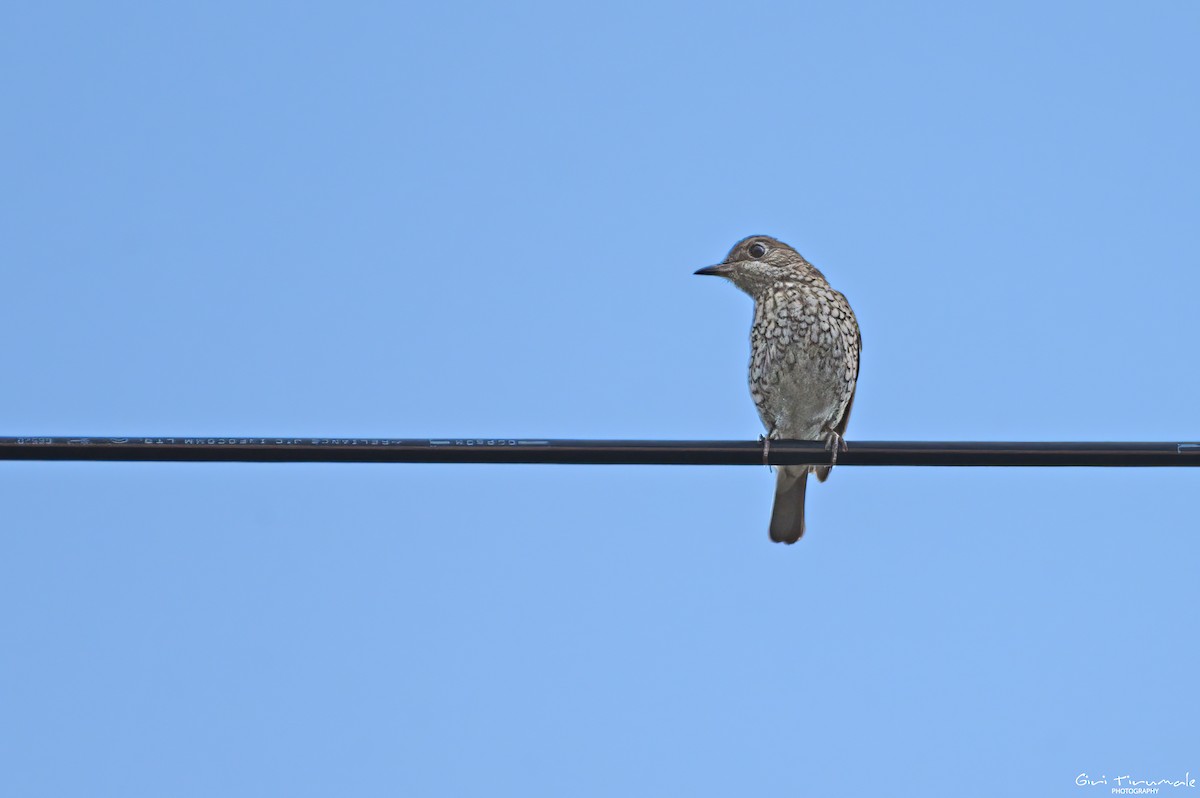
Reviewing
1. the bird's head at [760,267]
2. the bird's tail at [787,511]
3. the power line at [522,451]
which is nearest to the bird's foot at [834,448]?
the power line at [522,451]

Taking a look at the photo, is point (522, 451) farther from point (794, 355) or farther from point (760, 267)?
point (760, 267)

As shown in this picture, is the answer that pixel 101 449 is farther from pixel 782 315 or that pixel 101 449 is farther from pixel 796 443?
pixel 782 315

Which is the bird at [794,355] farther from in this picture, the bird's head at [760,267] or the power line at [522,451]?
the power line at [522,451]

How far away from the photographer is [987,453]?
581 cm

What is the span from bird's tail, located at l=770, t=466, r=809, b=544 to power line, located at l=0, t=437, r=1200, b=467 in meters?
4.33

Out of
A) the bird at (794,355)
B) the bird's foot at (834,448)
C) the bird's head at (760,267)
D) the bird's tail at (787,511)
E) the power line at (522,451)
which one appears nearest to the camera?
the power line at (522,451)

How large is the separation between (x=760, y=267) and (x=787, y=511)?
1.57 m

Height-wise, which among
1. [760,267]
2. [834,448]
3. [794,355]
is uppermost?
[760,267]

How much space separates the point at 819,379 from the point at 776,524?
0.98 metres

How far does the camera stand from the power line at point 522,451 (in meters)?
5.70

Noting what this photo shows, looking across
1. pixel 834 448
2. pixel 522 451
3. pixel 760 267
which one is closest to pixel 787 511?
pixel 760 267

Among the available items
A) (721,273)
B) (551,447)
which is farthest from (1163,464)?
(721,273)

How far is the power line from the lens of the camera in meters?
5.70

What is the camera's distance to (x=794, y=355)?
995 cm
